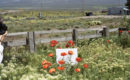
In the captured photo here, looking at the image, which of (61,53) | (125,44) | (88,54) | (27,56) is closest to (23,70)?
(61,53)

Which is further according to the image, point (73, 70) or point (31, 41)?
point (31, 41)

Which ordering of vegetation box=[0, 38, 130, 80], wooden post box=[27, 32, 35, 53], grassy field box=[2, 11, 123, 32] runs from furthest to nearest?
1. grassy field box=[2, 11, 123, 32]
2. wooden post box=[27, 32, 35, 53]
3. vegetation box=[0, 38, 130, 80]

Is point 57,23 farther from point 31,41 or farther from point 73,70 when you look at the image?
point 73,70

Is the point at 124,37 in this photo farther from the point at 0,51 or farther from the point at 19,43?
the point at 0,51

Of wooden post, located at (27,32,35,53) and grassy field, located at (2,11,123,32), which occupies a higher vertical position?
wooden post, located at (27,32,35,53)

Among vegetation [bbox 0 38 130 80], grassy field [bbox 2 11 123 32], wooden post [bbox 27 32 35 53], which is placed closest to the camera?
vegetation [bbox 0 38 130 80]

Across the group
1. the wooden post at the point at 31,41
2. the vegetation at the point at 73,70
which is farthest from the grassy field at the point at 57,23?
the vegetation at the point at 73,70

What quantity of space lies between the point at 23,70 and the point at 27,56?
2.07m

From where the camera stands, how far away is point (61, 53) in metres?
4.91

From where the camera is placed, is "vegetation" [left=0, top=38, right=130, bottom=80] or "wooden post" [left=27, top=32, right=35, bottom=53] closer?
"vegetation" [left=0, top=38, right=130, bottom=80]

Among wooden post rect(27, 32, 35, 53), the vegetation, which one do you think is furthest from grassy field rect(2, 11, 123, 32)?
the vegetation

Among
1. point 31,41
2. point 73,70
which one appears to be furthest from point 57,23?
point 73,70

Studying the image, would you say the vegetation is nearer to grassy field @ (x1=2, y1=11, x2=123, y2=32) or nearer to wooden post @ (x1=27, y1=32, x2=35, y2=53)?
wooden post @ (x1=27, y1=32, x2=35, y2=53)

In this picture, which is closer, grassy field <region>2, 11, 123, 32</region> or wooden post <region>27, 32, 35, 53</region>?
wooden post <region>27, 32, 35, 53</region>
